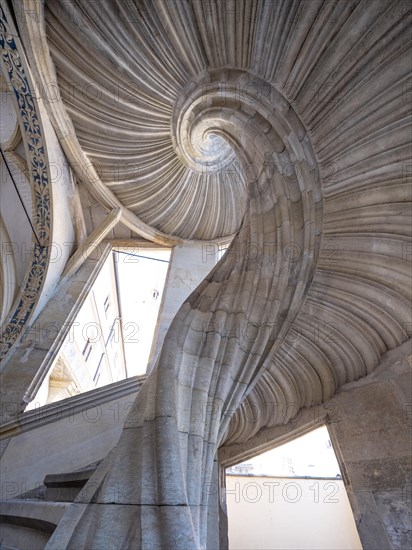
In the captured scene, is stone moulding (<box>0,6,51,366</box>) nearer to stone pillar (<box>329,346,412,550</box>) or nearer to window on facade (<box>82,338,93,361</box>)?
window on facade (<box>82,338,93,361</box>)

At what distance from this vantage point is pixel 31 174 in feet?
12.8

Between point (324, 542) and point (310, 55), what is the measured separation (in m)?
5.62

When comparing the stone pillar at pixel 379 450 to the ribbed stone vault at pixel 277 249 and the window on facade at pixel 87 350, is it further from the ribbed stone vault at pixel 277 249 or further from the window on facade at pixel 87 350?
the window on facade at pixel 87 350

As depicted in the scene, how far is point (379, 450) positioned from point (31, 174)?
4.65m

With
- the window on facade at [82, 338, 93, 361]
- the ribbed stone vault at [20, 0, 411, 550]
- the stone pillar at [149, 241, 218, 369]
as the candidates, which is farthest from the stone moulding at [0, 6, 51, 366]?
the window on facade at [82, 338, 93, 361]

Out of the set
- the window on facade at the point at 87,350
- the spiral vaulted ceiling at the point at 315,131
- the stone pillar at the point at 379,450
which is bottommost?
the stone pillar at the point at 379,450

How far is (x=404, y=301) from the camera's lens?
1.82m

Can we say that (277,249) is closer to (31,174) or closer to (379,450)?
(379,450)

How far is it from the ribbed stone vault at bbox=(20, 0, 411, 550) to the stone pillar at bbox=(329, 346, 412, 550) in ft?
0.50

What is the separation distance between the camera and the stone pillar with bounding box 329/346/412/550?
1869 mm

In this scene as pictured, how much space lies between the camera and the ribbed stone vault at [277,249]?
1062 mm

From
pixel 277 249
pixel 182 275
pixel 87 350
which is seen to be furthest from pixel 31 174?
pixel 277 249

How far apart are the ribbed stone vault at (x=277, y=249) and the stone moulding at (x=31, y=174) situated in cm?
151

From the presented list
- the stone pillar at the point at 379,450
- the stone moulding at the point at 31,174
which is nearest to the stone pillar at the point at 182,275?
the stone moulding at the point at 31,174
